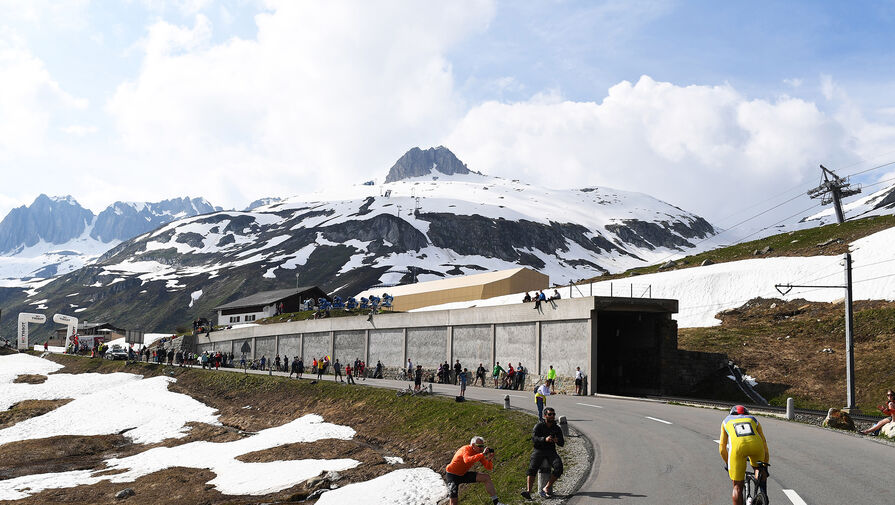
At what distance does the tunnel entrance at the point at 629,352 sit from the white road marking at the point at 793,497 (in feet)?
90.5

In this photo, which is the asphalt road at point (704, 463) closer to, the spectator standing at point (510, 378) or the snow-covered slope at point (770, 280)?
the spectator standing at point (510, 378)

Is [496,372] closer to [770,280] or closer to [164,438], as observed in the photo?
[164,438]

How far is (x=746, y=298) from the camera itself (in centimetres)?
5688

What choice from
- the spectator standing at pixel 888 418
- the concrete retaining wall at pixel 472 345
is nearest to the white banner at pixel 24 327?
the concrete retaining wall at pixel 472 345

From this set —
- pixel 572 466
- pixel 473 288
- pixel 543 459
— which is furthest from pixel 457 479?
pixel 473 288

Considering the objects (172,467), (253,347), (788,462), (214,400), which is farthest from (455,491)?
(253,347)

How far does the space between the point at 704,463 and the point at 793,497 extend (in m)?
3.82

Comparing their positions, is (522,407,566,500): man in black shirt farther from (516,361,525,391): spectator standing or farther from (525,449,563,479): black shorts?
(516,361,525,391): spectator standing

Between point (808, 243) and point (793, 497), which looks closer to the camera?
point (793, 497)

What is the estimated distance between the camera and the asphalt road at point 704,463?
13.5m

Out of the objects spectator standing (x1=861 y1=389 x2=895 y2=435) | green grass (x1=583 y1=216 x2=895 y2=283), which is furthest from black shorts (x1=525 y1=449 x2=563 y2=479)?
green grass (x1=583 y1=216 x2=895 y2=283)

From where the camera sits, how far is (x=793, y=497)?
12.9 meters

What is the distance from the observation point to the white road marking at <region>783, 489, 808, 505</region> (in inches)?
493

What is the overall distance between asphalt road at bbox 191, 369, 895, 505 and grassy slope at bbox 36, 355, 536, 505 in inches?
101
